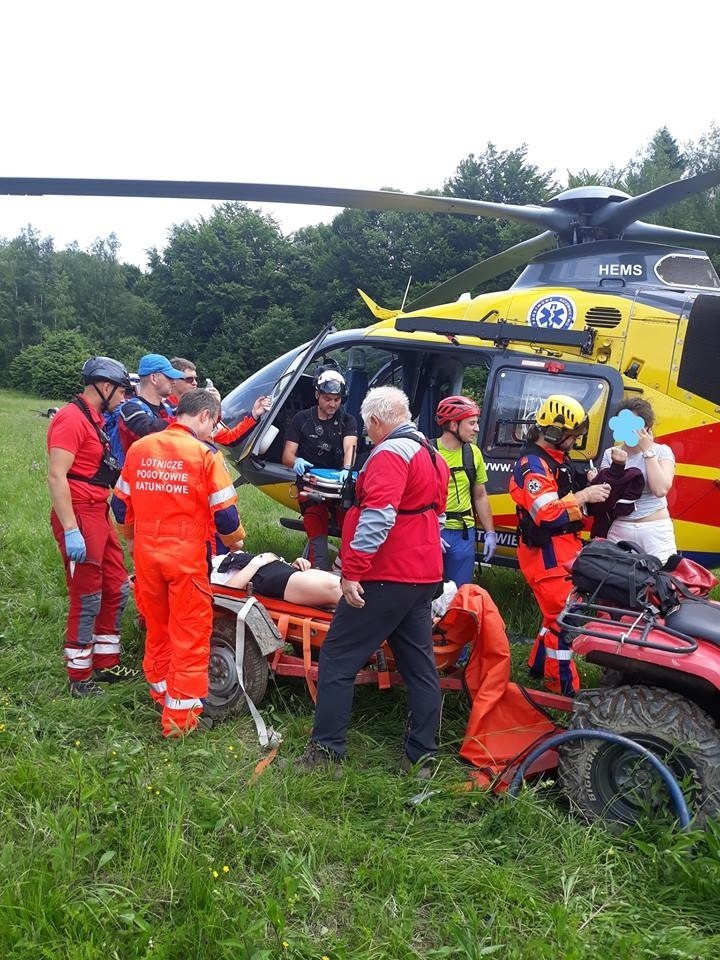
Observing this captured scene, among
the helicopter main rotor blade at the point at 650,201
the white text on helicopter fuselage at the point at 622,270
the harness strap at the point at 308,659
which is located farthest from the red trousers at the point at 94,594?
the helicopter main rotor blade at the point at 650,201

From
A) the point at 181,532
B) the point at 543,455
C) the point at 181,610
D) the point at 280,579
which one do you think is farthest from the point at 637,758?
the point at 181,532

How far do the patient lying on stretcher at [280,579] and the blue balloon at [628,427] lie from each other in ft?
5.85

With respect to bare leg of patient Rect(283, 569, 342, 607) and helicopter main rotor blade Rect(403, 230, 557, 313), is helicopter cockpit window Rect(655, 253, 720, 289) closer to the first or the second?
helicopter main rotor blade Rect(403, 230, 557, 313)

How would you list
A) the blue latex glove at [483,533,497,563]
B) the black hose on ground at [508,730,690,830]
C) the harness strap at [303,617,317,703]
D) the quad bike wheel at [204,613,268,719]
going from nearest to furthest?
the black hose on ground at [508,730,690,830]
the harness strap at [303,617,317,703]
the quad bike wheel at [204,613,268,719]
the blue latex glove at [483,533,497,563]

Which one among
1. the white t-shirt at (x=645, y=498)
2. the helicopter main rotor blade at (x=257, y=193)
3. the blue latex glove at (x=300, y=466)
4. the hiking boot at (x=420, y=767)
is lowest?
the hiking boot at (x=420, y=767)

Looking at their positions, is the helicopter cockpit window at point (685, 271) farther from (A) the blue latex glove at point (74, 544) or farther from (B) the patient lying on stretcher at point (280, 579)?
(A) the blue latex glove at point (74, 544)

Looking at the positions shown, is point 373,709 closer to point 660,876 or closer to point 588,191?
point 660,876

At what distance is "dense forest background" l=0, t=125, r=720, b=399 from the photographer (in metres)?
32.1

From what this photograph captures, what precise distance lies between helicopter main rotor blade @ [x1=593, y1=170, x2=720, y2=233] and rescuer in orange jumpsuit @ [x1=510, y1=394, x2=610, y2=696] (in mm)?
1843

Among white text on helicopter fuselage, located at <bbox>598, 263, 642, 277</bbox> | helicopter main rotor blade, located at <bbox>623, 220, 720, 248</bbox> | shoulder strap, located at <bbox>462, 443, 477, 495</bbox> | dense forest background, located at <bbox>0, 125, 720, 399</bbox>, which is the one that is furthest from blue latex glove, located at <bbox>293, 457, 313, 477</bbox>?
dense forest background, located at <bbox>0, 125, 720, 399</bbox>

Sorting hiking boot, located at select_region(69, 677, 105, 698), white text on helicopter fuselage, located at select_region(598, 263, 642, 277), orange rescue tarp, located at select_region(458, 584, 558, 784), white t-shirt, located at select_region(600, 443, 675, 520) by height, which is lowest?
hiking boot, located at select_region(69, 677, 105, 698)

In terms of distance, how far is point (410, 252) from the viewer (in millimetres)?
34656

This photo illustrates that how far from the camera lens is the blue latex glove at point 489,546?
4.95 m

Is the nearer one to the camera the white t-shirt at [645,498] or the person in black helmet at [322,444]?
the white t-shirt at [645,498]
